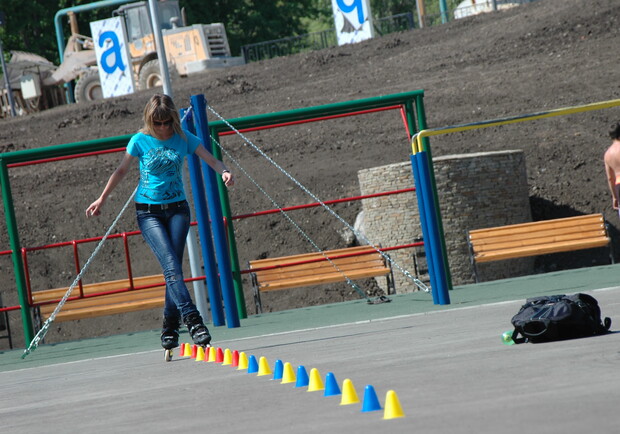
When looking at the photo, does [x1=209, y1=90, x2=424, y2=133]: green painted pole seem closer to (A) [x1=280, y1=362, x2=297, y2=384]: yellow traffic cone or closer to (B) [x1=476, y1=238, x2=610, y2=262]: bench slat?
(B) [x1=476, y1=238, x2=610, y2=262]: bench slat

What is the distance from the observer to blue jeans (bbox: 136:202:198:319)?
7.62 meters

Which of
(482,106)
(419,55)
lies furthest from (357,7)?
(482,106)

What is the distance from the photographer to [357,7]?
126 feet

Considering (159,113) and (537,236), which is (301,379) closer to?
(159,113)

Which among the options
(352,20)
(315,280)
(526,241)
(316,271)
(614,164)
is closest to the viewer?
(614,164)

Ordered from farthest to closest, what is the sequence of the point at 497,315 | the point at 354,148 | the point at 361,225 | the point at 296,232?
the point at 354,148 → the point at 296,232 → the point at 361,225 → the point at 497,315

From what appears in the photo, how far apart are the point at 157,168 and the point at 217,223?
8.04 ft

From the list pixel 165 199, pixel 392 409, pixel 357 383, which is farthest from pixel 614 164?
pixel 392 409

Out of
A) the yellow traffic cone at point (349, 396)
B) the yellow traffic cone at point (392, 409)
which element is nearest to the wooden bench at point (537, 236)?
the yellow traffic cone at point (349, 396)

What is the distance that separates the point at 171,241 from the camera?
25.4 ft

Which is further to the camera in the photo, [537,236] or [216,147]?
[537,236]

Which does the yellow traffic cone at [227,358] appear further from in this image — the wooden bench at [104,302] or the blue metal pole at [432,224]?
the wooden bench at [104,302]

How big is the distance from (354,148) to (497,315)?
20357mm

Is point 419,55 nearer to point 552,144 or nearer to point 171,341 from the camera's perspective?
point 552,144
